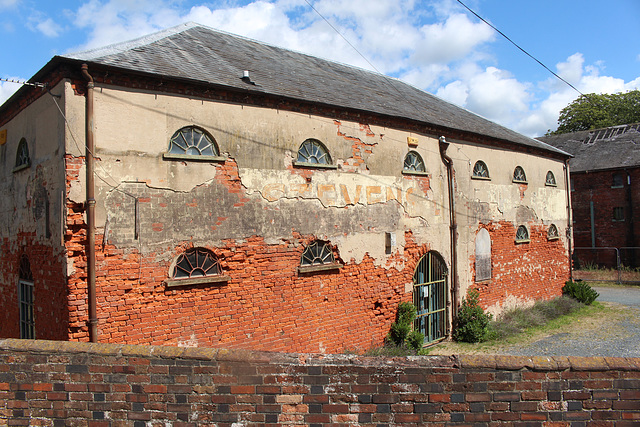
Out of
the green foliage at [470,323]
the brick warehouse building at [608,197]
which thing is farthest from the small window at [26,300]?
the brick warehouse building at [608,197]

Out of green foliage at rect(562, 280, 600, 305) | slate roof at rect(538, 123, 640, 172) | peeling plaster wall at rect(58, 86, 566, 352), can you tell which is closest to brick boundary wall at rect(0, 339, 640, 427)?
peeling plaster wall at rect(58, 86, 566, 352)

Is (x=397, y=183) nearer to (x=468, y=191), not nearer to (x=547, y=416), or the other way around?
(x=468, y=191)

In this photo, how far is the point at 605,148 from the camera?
87.5 ft

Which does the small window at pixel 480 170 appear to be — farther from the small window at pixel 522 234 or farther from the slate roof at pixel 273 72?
the small window at pixel 522 234

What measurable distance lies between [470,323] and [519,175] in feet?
19.9

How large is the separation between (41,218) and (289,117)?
479 centimetres

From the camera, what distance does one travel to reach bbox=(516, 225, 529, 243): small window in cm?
1474

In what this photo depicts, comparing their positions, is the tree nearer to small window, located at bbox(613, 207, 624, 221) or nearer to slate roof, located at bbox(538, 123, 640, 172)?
slate roof, located at bbox(538, 123, 640, 172)

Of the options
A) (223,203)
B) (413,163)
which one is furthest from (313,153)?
(413,163)

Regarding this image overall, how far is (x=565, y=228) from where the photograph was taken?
17.4m

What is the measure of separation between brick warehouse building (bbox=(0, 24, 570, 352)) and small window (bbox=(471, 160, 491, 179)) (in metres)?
0.60

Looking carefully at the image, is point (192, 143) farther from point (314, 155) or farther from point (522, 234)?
point (522, 234)

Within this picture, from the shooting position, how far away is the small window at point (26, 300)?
7996 millimetres

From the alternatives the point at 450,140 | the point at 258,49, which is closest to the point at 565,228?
the point at 450,140
